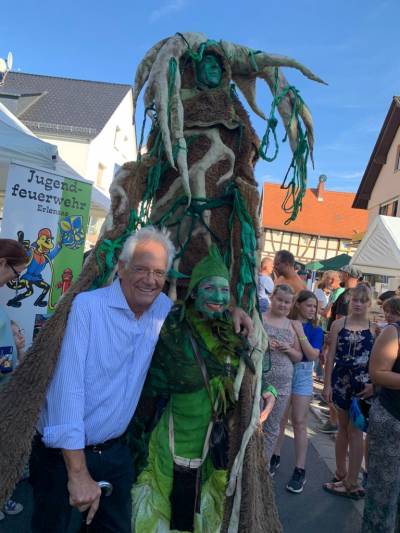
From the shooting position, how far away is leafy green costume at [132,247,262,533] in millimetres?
2080

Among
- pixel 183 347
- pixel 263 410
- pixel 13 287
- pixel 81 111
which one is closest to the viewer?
pixel 183 347

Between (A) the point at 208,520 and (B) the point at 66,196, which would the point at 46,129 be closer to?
(B) the point at 66,196

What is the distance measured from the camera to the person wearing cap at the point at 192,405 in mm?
2080

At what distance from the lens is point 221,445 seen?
2236mm

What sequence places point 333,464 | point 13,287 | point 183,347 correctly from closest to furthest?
point 183,347
point 13,287
point 333,464

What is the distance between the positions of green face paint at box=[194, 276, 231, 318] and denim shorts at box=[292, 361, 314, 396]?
6.57 feet

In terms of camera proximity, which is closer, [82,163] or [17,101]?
[82,163]

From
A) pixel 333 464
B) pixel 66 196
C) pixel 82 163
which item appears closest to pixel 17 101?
pixel 82 163

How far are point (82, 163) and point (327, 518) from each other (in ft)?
55.0

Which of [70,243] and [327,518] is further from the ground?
[70,243]

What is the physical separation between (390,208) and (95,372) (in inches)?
712

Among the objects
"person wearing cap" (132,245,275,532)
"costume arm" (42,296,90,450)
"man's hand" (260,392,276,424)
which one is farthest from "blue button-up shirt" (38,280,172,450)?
"man's hand" (260,392,276,424)

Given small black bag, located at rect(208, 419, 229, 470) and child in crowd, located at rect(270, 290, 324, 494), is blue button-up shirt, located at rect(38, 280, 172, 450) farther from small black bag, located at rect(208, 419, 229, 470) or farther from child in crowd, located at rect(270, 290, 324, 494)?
child in crowd, located at rect(270, 290, 324, 494)

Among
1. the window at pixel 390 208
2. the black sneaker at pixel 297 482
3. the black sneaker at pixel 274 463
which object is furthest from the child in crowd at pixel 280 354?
the window at pixel 390 208
